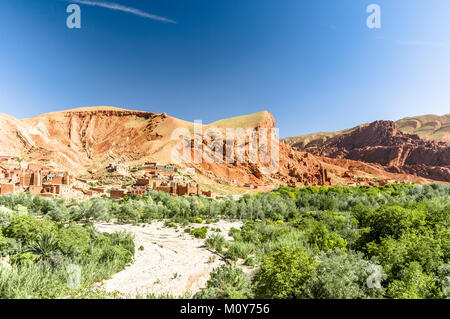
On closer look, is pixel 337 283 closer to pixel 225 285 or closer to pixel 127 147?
pixel 225 285

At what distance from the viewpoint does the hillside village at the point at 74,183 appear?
33719mm

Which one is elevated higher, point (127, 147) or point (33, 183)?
point (127, 147)

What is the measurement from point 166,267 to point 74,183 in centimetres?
3631

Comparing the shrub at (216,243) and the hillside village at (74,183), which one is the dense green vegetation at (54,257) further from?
the hillside village at (74,183)

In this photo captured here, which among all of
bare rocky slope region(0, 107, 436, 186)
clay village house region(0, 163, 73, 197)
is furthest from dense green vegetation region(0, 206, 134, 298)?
bare rocky slope region(0, 107, 436, 186)

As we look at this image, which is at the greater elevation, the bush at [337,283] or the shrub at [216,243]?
the bush at [337,283]

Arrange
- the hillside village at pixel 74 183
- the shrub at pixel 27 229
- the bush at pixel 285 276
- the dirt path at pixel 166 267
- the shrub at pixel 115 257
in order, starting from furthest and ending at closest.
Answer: the hillside village at pixel 74 183
the shrub at pixel 115 257
the shrub at pixel 27 229
the dirt path at pixel 166 267
the bush at pixel 285 276

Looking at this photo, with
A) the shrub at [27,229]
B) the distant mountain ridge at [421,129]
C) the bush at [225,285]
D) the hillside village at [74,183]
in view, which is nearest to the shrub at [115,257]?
the shrub at [27,229]

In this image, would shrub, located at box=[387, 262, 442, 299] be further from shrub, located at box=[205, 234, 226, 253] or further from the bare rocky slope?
the bare rocky slope

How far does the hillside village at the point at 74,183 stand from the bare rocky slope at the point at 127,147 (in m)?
10.3

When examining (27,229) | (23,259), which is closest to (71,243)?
(23,259)

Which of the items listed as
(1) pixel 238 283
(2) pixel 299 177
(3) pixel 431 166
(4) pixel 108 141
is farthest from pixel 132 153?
(3) pixel 431 166

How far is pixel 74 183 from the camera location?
40406 millimetres
